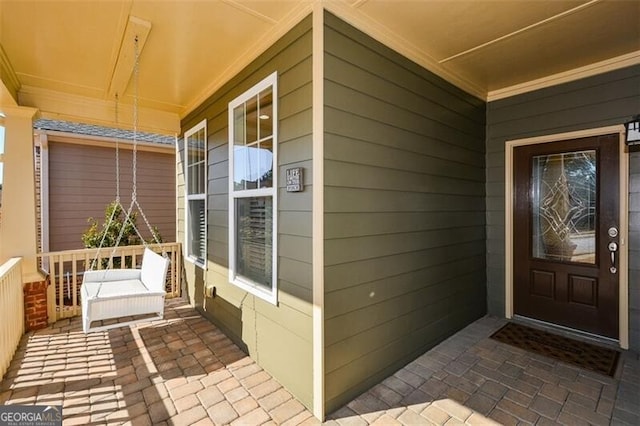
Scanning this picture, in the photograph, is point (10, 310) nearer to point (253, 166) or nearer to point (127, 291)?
point (127, 291)

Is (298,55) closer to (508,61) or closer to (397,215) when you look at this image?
(397,215)

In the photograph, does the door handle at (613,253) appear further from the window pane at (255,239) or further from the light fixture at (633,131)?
the window pane at (255,239)

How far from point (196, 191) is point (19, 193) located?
189 cm

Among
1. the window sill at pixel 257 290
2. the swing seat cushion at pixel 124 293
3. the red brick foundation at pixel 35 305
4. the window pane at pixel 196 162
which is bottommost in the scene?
the red brick foundation at pixel 35 305


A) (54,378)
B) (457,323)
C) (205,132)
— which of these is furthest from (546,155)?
(54,378)

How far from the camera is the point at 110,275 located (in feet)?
12.5

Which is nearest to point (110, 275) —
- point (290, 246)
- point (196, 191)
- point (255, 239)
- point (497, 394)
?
point (196, 191)

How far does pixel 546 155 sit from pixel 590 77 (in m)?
0.85

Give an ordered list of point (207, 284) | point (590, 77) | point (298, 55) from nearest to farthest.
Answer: point (298, 55), point (590, 77), point (207, 284)

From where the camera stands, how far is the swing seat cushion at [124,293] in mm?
2900

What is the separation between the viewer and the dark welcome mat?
279 cm

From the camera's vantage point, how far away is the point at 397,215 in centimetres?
270

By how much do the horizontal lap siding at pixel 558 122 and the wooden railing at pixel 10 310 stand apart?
5.08m

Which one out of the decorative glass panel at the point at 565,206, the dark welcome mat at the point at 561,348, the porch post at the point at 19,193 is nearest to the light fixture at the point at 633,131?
the decorative glass panel at the point at 565,206
